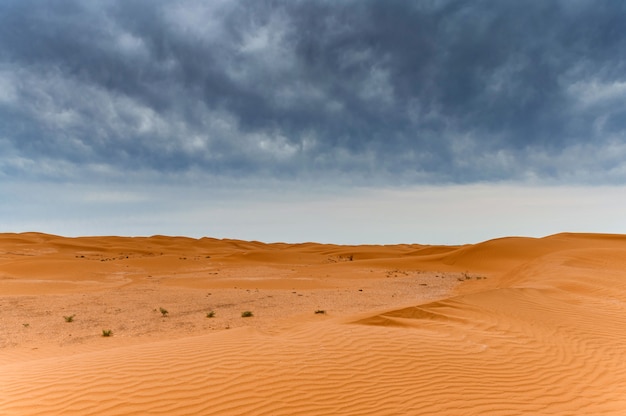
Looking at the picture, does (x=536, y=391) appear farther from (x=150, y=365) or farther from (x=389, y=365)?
(x=150, y=365)

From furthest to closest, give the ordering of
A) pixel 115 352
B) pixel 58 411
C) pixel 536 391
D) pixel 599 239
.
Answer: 1. pixel 599 239
2. pixel 115 352
3. pixel 536 391
4. pixel 58 411

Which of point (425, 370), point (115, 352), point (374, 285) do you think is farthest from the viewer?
point (374, 285)

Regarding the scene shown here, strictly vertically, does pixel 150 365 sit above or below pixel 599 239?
below

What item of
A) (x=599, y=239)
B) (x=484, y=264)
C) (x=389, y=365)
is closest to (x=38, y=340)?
(x=389, y=365)

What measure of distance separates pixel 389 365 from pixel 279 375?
1962 mm

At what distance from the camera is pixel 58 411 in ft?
16.2

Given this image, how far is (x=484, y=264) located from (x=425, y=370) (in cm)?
3037

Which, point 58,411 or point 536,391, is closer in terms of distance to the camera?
point 58,411

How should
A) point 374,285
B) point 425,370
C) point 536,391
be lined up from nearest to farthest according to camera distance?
point 536,391 < point 425,370 < point 374,285

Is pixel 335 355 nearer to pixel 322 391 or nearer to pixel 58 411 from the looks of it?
pixel 322 391

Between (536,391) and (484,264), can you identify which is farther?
(484,264)

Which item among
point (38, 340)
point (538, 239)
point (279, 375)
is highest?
point (538, 239)

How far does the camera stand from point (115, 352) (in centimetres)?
709

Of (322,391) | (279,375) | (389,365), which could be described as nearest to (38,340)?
(279,375)
